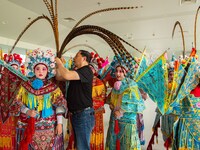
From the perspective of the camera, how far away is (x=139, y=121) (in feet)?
11.4

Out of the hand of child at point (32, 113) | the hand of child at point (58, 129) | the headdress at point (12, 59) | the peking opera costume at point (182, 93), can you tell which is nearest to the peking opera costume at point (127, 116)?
the peking opera costume at point (182, 93)

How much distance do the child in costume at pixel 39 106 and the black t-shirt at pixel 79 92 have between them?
14cm

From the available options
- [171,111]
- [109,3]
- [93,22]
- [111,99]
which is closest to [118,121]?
[111,99]

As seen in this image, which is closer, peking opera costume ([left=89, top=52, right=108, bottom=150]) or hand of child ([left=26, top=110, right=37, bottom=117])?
hand of child ([left=26, top=110, right=37, bottom=117])

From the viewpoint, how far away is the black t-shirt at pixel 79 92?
2104mm

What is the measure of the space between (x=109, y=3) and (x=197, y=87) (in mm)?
3472

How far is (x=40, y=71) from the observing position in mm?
1979

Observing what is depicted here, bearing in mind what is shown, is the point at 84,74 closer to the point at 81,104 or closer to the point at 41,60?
the point at 81,104

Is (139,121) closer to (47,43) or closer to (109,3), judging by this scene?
(109,3)

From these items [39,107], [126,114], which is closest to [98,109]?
[126,114]

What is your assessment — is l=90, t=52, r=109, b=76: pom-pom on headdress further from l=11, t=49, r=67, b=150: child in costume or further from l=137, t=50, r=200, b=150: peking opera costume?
l=11, t=49, r=67, b=150: child in costume

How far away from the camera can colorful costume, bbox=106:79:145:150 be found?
8.54 feet

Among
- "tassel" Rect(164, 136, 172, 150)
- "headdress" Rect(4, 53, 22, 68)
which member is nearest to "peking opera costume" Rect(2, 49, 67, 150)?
"headdress" Rect(4, 53, 22, 68)

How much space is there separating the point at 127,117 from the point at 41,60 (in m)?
1.22
